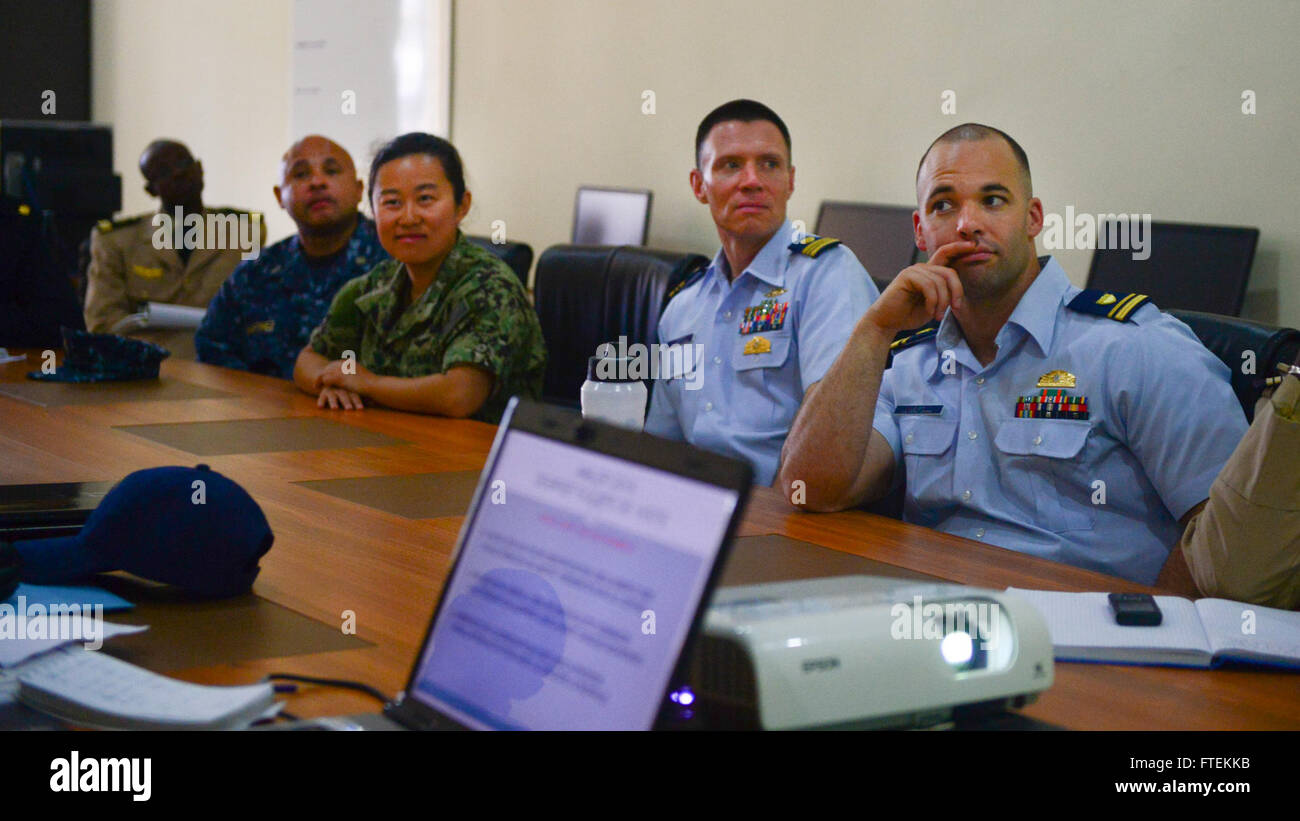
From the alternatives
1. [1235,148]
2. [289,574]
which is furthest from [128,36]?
[289,574]

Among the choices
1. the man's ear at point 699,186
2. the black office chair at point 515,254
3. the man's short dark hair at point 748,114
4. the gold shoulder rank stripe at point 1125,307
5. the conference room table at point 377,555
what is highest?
the man's short dark hair at point 748,114

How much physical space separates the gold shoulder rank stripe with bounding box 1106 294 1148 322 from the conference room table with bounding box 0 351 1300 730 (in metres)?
0.47

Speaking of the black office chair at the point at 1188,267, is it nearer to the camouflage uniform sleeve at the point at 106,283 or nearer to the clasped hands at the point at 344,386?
the clasped hands at the point at 344,386

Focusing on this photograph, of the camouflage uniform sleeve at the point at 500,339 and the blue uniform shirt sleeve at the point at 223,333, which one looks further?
the blue uniform shirt sleeve at the point at 223,333

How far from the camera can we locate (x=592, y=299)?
10.5 ft

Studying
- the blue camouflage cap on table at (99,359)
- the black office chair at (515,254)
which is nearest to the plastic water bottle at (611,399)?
the blue camouflage cap on table at (99,359)

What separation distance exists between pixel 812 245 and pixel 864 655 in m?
1.87

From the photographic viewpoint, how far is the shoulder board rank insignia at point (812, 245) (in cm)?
262

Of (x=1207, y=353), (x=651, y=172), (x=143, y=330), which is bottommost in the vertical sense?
(x=143, y=330)

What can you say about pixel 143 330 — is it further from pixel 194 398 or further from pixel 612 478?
pixel 612 478

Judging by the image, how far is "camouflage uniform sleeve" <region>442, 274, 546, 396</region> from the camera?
2.66 meters

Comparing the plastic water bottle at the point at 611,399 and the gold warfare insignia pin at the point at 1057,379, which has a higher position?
the gold warfare insignia pin at the point at 1057,379
